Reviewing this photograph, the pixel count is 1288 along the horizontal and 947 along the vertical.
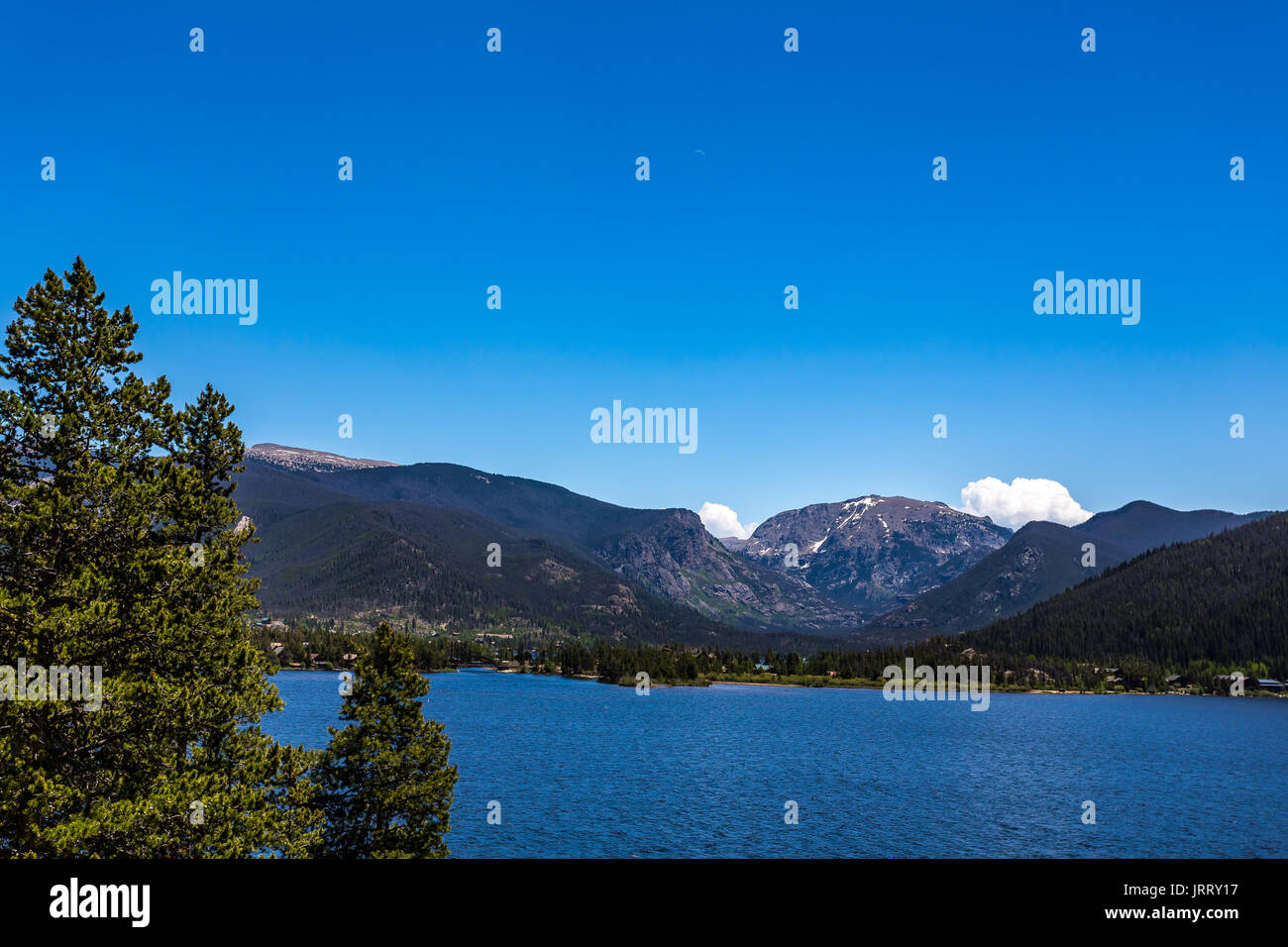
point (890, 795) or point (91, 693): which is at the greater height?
point (91, 693)

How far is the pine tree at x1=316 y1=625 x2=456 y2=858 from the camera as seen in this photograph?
169 feet

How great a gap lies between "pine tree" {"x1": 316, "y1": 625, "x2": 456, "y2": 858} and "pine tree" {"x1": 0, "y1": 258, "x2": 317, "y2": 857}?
44.6ft

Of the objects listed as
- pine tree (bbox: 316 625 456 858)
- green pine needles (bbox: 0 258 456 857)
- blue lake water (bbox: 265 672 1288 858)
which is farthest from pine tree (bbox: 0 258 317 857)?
blue lake water (bbox: 265 672 1288 858)

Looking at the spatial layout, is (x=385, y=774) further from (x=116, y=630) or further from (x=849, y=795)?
(x=849, y=795)

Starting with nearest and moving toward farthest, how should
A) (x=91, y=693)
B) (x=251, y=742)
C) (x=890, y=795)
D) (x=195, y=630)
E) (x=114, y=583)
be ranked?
(x=91, y=693) < (x=114, y=583) < (x=195, y=630) < (x=251, y=742) < (x=890, y=795)

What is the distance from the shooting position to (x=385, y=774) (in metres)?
52.2

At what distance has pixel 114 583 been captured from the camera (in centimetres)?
3278

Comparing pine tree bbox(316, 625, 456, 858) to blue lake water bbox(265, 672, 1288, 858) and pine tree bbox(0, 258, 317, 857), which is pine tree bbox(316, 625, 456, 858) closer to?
pine tree bbox(0, 258, 317, 857)

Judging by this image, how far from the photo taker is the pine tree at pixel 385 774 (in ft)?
169

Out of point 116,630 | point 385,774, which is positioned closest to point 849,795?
point 385,774

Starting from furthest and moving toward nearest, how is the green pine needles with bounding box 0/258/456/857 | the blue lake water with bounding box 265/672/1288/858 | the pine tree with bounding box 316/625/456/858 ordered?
the blue lake water with bounding box 265/672/1288/858, the pine tree with bounding box 316/625/456/858, the green pine needles with bounding box 0/258/456/857
